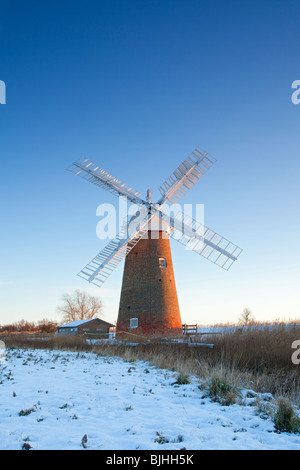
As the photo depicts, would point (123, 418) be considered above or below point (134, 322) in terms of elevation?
below

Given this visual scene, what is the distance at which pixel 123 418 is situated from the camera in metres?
4.42

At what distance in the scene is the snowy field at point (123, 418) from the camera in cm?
351

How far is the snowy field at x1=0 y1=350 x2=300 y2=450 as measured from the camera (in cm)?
351

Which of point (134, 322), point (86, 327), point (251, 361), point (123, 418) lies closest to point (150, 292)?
point (134, 322)

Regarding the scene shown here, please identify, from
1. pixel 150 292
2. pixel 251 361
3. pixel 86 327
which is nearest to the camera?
pixel 251 361

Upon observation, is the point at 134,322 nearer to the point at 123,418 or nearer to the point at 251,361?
the point at 251,361

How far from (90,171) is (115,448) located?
715 inches

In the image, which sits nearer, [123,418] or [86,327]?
[123,418]

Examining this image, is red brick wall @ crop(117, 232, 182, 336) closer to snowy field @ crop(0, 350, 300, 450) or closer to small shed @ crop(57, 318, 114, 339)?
snowy field @ crop(0, 350, 300, 450)

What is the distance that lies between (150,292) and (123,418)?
14498 millimetres

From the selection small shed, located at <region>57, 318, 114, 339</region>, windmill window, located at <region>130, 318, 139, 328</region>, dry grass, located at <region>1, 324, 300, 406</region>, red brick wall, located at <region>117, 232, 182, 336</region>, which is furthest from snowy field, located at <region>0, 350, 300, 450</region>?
small shed, located at <region>57, 318, 114, 339</region>

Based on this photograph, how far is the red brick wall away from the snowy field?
11.4 m

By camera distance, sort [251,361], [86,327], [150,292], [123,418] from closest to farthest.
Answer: [123,418]
[251,361]
[150,292]
[86,327]

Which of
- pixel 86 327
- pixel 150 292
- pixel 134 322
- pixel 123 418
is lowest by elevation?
pixel 86 327
